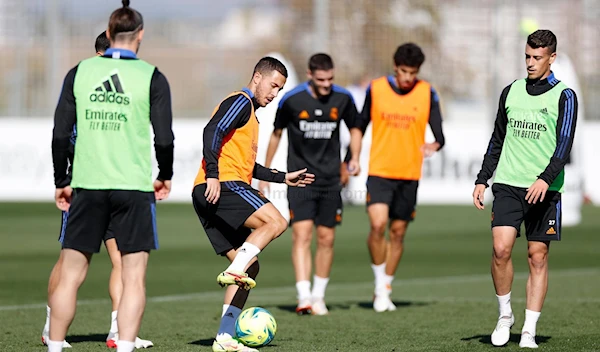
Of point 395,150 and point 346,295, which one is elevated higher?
point 395,150

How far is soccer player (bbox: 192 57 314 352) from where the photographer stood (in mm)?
7789

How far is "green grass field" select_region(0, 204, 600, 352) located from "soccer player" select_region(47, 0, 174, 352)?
1664mm

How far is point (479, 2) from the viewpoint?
27.0m

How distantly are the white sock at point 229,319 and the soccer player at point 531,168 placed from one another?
187 cm

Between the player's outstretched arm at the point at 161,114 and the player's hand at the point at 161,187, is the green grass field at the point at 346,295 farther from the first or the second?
the player's outstretched arm at the point at 161,114

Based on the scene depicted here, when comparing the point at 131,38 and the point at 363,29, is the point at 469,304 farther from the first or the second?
the point at 363,29

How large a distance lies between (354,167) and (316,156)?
38 cm

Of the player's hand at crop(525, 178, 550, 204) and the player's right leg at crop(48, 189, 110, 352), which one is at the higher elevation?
the player's hand at crop(525, 178, 550, 204)

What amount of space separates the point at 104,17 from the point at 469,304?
62.1 ft

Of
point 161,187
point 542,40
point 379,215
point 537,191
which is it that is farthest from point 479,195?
point 379,215

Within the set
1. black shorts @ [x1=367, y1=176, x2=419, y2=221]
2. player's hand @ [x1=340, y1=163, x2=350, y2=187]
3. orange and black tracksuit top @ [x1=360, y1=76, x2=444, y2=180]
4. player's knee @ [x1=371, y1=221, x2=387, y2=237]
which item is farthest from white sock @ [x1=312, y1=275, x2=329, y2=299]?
orange and black tracksuit top @ [x1=360, y1=76, x2=444, y2=180]

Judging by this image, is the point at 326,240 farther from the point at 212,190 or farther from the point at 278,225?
the point at 212,190

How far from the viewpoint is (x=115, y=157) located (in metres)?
6.43

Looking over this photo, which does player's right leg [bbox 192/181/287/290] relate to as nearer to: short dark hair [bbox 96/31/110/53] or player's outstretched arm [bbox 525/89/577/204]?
short dark hair [bbox 96/31/110/53]
